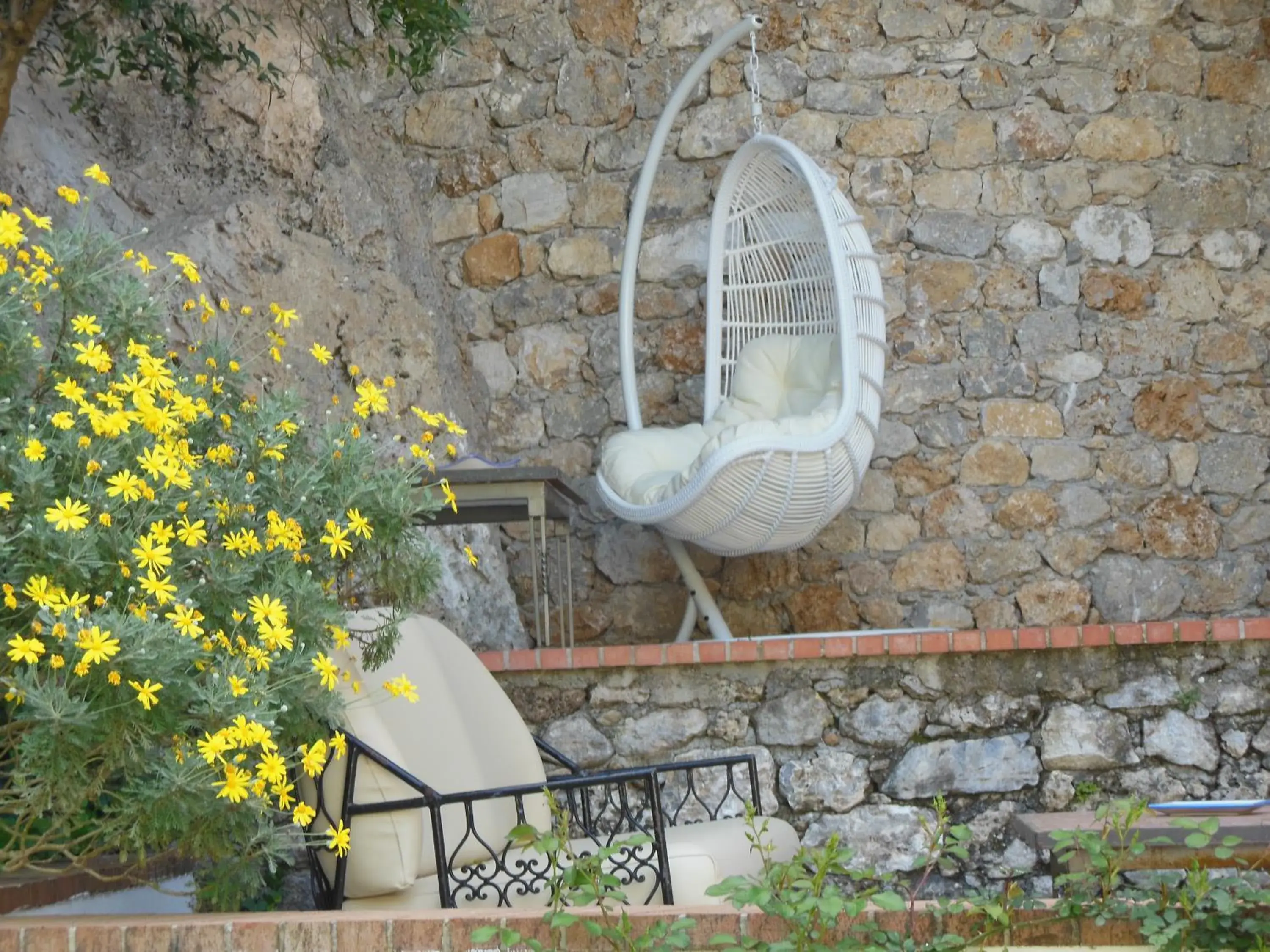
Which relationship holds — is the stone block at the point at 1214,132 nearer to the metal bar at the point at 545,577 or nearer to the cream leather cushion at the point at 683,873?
the metal bar at the point at 545,577

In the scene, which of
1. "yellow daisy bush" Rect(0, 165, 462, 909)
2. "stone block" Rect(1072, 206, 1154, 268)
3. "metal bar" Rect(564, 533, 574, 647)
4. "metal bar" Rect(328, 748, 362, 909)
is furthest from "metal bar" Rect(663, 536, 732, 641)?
"metal bar" Rect(328, 748, 362, 909)

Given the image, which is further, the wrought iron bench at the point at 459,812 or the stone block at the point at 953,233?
the stone block at the point at 953,233

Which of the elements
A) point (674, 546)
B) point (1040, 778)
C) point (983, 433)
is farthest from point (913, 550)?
point (1040, 778)

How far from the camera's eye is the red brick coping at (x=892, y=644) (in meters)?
3.91

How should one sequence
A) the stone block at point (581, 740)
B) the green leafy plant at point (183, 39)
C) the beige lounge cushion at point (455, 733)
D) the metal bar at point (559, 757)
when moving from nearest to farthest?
the beige lounge cushion at point (455, 733), the metal bar at point (559, 757), the stone block at point (581, 740), the green leafy plant at point (183, 39)

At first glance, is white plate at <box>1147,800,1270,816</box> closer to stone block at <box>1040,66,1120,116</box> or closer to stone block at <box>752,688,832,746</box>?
stone block at <box>752,688,832,746</box>

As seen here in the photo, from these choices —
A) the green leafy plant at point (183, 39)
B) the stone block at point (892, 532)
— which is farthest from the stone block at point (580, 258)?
the stone block at point (892, 532)

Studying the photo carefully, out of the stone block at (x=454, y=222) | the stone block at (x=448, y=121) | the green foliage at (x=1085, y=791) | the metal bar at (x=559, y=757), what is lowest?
the green foliage at (x=1085, y=791)

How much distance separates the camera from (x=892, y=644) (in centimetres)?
394

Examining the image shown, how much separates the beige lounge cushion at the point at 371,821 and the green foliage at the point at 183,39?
241 centimetres

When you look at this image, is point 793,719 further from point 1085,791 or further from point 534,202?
point 534,202

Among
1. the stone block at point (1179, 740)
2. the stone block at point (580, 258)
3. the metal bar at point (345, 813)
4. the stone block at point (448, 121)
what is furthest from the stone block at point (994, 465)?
the metal bar at point (345, 813)

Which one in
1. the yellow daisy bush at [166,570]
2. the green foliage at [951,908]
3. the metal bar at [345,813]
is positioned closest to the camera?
the green foliage at [951,908]

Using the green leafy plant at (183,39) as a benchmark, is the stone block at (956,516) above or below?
below
